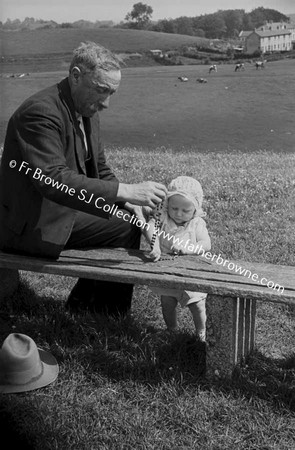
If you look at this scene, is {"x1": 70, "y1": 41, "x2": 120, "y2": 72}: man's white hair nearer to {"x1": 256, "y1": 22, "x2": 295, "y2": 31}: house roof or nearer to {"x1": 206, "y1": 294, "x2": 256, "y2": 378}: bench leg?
{"x1": 256, "y1": 22, "x2": 295, "y2": 31}: house roof

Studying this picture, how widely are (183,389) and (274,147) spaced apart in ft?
15.8

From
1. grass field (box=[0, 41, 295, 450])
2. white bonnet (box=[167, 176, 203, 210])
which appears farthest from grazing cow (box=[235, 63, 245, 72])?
white bonnet (box=[167, 176, 203, 210])

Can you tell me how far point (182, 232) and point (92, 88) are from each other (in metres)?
0.93

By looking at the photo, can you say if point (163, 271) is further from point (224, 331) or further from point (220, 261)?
point (224, 331)

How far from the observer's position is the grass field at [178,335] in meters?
3.07

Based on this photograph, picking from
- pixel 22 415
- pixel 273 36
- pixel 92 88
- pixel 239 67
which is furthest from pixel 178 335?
pixel 239 67

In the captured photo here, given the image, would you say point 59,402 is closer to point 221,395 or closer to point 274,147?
point 221,395

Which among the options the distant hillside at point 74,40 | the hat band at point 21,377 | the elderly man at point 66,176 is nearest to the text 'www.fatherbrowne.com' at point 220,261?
the elderly man at point 66,176

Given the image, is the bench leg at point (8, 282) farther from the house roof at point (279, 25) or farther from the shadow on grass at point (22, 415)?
the house roof at point (279, 25)

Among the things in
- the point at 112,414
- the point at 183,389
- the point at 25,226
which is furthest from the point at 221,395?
the point at 25,226

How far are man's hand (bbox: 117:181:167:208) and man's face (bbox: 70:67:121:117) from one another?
0.50 m

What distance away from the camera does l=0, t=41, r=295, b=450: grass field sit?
3.07 metres

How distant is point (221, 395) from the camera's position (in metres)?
3.31

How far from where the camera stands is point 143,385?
3410mm
